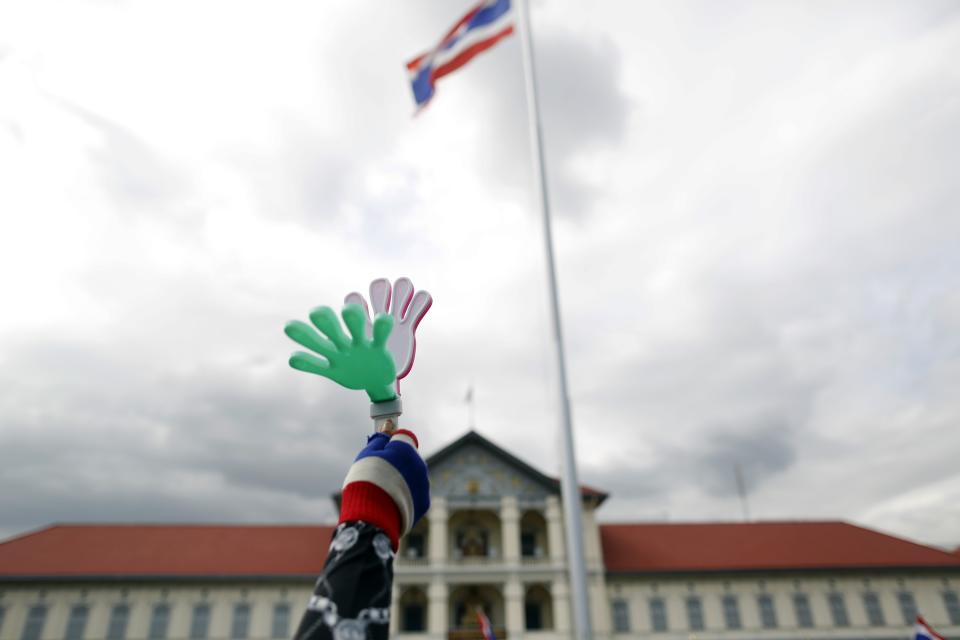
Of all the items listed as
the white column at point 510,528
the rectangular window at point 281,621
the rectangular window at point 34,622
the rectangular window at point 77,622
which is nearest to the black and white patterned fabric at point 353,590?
the white column at point 510,528

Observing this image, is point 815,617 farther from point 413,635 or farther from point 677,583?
point 413,635

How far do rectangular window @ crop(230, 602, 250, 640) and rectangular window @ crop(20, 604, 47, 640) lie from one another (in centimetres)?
814

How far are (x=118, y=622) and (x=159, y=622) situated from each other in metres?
1.76

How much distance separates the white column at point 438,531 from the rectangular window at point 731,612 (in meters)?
12.7

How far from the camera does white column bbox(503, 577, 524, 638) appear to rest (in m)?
25.5

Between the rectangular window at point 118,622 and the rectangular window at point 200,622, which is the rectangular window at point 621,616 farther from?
the rectangular window at point 118,622

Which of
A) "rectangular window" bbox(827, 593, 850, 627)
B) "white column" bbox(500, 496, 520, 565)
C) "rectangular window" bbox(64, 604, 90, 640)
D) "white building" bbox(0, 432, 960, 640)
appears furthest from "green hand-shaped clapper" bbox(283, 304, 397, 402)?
"rectangular window" bbox(827, 593, 850, 627)

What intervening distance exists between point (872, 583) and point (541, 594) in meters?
15.2

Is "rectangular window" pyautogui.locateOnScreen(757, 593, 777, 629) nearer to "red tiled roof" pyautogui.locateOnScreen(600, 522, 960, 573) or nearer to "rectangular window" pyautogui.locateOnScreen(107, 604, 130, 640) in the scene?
Answer: "red tiled roof" pyautogui.locateOnScreen(600, 522, 960, 573)

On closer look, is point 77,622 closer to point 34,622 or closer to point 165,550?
point 34,622

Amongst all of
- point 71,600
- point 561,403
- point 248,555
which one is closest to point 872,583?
point 561,403

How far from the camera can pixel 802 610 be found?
89.8 ft

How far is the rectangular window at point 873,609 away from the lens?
27344 mm

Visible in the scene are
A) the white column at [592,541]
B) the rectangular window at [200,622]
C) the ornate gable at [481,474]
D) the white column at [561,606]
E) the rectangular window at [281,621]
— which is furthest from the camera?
the ornate gable at [481,474]
